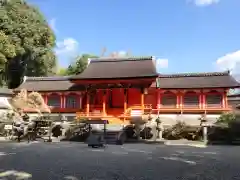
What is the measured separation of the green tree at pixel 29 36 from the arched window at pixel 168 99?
17772 millimetres

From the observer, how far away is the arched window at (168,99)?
96.2 feet

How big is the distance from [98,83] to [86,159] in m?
16.2

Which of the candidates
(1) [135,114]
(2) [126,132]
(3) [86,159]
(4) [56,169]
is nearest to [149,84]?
(1) [135,114]

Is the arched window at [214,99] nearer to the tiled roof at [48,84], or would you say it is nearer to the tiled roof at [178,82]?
the tiled roof at [178,82]

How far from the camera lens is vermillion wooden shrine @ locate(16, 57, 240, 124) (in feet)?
90.1

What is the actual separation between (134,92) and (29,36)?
18.6 metres

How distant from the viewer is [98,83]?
2850 centimetres

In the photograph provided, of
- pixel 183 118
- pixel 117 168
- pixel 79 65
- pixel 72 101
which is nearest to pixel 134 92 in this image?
pixel 183 118

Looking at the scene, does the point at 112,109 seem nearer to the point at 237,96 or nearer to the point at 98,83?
the point at 98,83

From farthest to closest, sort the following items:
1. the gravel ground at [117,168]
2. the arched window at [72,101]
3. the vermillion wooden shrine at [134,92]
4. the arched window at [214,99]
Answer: the arched window at [72,101]
the arched window at [214,99]
the vermillion wooden shrine at [134,92]
the gravel ground at [117,168]

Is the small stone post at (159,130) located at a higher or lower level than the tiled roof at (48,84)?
lower

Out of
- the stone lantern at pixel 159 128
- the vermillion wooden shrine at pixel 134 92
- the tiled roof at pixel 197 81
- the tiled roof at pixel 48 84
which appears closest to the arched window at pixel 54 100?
the vermillion wooden shrine at pixel 134 92

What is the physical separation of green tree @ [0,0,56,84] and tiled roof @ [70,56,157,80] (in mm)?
9867

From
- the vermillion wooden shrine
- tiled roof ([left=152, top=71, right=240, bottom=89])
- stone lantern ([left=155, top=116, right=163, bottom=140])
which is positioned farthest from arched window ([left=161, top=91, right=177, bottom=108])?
stone lantern ([left=155, top=116, right=163, bottom=140])
